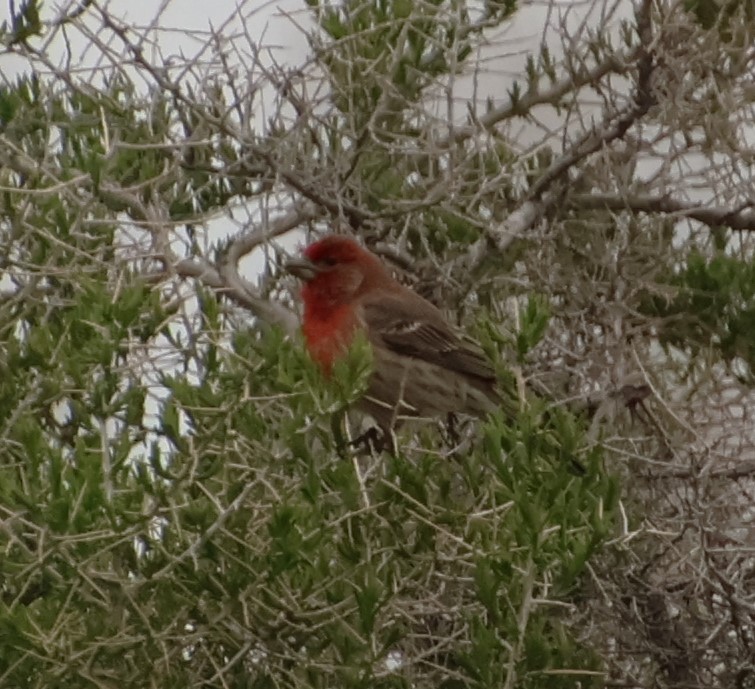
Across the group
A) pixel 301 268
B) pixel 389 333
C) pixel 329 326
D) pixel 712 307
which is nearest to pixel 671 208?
pixel 712 307

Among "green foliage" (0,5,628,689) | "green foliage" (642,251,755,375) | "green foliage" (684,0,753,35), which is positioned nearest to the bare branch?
"green foliage" (642,251,755,375)

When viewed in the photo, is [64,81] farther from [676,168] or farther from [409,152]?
[676,168]

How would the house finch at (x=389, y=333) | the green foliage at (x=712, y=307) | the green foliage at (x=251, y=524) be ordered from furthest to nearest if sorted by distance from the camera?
the house finch at (x=389, y=333)
the green foliage at (x=712, y=307)
the green foliage at (x=251, y=524)

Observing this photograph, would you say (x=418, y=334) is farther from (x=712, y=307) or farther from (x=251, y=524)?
(x=251, y=524)

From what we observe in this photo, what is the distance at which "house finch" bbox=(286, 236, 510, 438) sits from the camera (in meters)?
5.12

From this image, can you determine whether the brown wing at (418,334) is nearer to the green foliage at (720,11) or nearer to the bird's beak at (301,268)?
the bird's beak at (301,268)

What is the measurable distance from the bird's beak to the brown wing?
27 cm

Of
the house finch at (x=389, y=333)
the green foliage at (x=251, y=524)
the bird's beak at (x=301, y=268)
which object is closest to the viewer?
the green foliage at (x=251, y=524)

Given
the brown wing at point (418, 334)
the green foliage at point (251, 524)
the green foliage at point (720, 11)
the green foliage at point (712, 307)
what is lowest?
→ the green foliage at point (251, 524)

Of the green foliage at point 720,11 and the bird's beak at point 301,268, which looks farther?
the bird's beak at point 301,268

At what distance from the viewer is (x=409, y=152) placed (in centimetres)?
458

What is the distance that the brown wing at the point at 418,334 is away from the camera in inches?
205

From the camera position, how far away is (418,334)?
552 cm

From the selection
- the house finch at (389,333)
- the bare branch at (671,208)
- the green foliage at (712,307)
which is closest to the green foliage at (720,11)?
the bare branch at (671,208)
